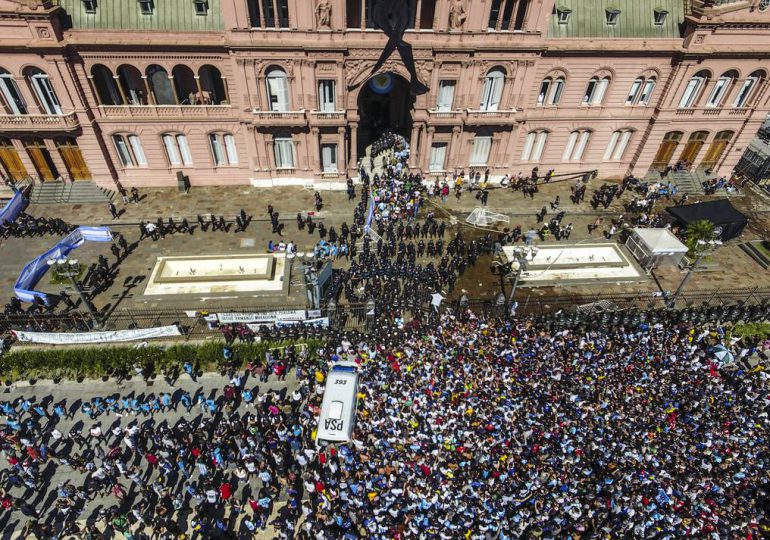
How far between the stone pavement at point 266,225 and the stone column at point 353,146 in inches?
117

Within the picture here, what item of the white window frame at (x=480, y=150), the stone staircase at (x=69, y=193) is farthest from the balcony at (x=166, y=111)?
the white window frame at (x=480, y=150)

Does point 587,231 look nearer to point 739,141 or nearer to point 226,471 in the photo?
point 739,141

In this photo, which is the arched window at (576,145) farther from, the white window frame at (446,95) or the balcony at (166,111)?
the balcony at (166,111)

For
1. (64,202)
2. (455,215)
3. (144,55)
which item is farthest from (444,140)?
(64,202)

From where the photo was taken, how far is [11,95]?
37.1m

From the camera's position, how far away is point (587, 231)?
4125cm

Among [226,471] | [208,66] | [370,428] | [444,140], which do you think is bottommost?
[226,471]

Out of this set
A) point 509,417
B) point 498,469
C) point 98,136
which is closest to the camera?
point 498,469

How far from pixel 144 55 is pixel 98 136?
8.07 metres

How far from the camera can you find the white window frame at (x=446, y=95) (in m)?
40.4

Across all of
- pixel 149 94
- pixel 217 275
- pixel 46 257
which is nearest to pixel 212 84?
pixel 149 94

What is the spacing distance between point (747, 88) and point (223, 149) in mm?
47353

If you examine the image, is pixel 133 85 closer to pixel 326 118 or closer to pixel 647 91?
pixel 326 118

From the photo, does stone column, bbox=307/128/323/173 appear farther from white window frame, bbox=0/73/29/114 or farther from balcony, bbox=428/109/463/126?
white window frame, bbox=0/73/29/114
